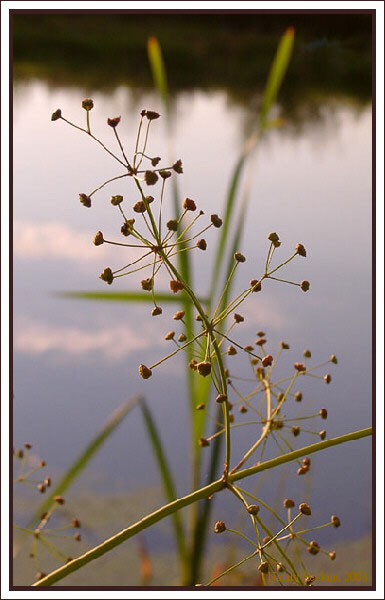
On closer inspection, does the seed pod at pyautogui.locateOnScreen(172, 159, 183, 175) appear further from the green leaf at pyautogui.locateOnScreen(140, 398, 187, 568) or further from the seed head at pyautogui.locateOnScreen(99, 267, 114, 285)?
the green leaf at pyautogui.locateOnScreen(140, 398, 187, 568)

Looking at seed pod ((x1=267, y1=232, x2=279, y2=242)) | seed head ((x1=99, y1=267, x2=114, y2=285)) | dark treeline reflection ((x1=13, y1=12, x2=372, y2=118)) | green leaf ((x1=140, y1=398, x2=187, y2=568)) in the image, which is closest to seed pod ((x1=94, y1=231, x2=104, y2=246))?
seed head ((x1=99, y1=267, x2=114, y2=285))

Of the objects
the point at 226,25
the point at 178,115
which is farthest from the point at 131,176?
the point at 226,25

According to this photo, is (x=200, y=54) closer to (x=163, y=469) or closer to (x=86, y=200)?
(x=163, y=469)

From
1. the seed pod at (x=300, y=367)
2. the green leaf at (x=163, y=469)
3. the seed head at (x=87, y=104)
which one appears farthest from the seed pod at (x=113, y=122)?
the green leaf at (x=163, y=469)

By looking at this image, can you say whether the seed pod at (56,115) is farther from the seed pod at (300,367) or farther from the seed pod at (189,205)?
the seed pod at (300,367)

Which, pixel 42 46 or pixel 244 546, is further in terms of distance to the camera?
pixel 42 46
